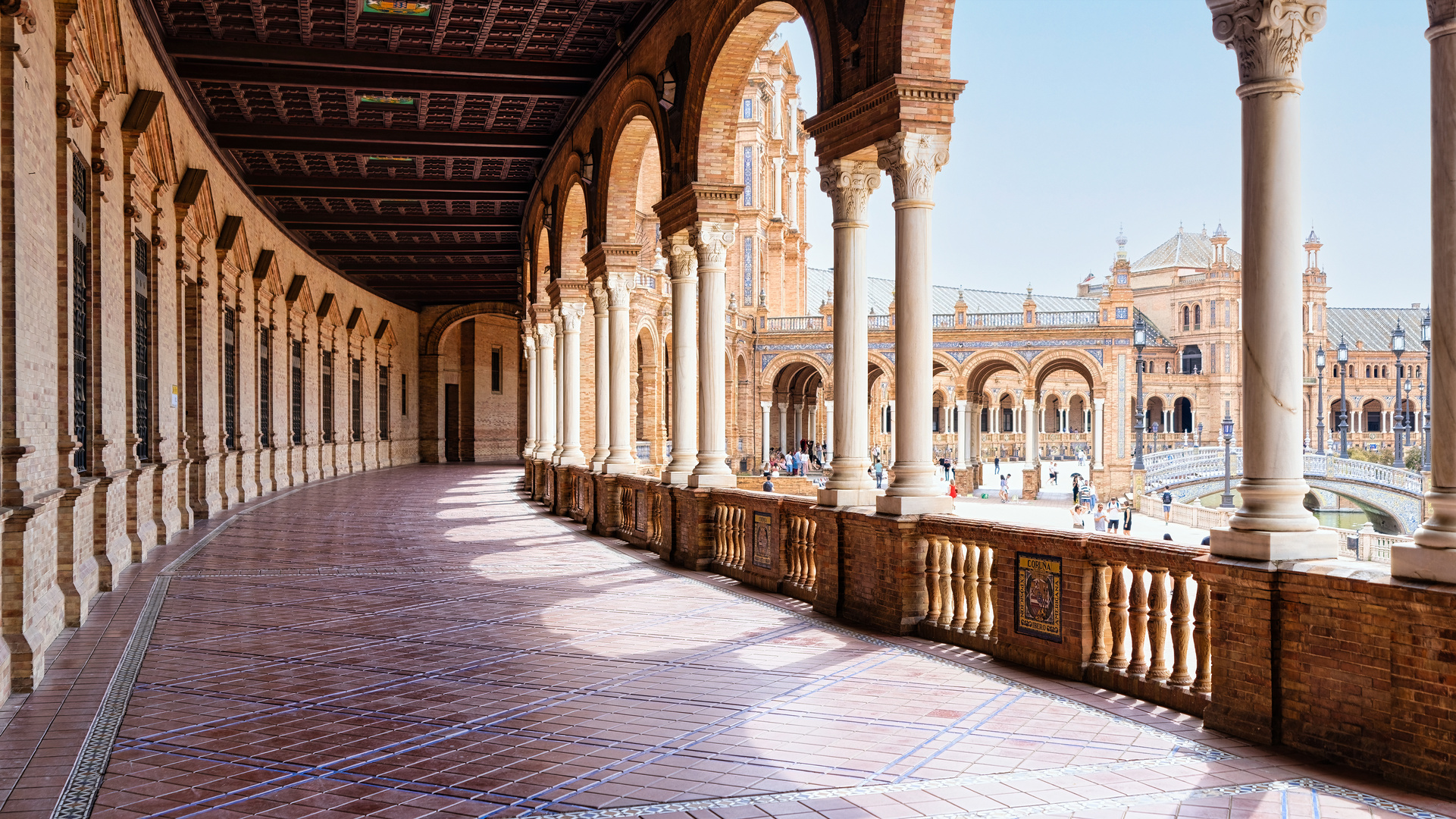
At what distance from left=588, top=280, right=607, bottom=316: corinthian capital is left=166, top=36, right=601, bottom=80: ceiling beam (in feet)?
9.55

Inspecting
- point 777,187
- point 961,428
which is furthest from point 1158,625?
point 777,187

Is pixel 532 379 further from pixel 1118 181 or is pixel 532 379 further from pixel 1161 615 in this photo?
pixel 1118 181

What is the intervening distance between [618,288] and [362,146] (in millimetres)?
5968

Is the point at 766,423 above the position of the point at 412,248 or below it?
below

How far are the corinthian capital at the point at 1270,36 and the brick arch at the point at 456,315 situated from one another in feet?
132

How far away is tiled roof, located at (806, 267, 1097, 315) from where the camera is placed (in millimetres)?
66438

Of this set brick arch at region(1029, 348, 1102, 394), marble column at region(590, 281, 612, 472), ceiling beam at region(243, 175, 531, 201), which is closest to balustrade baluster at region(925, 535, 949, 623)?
marble column at region(590, 281, 612, 472)

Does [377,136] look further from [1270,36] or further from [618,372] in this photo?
[1270,36]

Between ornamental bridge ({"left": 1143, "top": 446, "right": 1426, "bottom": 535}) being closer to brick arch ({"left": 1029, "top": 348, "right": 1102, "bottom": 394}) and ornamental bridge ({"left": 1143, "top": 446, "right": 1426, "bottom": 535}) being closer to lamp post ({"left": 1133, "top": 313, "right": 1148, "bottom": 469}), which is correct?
lamp post ({"left": 1133, "top": 313, "right": 1148, "bottom": 469})

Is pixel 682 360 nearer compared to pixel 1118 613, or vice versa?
pixel 1118 613

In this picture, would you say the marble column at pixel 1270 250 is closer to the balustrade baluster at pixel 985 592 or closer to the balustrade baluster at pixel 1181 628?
the balustrade baluster at pixel 1181 628

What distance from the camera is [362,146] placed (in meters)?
18.5

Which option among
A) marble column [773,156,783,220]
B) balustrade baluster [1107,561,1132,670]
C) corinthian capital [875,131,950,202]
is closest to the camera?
balustrade baluster [1107,561,1132,670]

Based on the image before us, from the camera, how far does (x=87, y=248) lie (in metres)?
10.0
